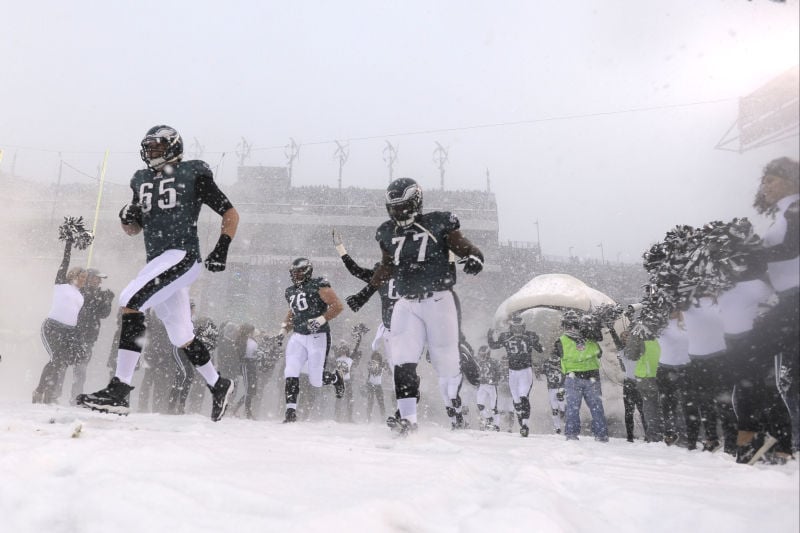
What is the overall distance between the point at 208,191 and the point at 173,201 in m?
0.26

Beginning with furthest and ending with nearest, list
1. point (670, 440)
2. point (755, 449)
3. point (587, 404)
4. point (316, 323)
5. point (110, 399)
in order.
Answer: point (587, 404) < point (670, 440) < point (316, 323) < point (110, 399) < point (755, 449)

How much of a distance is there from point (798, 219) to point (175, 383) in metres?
8.01

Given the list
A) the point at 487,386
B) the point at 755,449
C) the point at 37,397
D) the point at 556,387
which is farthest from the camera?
the point at 487,386

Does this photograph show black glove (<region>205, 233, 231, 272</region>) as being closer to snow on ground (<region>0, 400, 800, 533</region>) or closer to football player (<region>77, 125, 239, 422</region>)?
football player (<region>77, 125, 239, 422</region>)

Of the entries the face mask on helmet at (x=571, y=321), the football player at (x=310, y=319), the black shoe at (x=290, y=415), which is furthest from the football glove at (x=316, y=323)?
the face mask on helmet at (x=571, y=321)

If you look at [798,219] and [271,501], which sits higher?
[798,219]

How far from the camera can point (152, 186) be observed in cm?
360

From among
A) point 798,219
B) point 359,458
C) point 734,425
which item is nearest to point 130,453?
point 359,458

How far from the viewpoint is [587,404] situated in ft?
21.7

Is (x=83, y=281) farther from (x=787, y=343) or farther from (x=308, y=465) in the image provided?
(x=787, y=343)

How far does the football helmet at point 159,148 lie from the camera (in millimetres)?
3602

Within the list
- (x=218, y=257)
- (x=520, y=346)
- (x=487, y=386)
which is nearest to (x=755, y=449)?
(x=218, y=257)

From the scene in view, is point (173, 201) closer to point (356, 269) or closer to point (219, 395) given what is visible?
point (219, 395)

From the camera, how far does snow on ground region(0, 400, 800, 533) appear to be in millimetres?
1256
